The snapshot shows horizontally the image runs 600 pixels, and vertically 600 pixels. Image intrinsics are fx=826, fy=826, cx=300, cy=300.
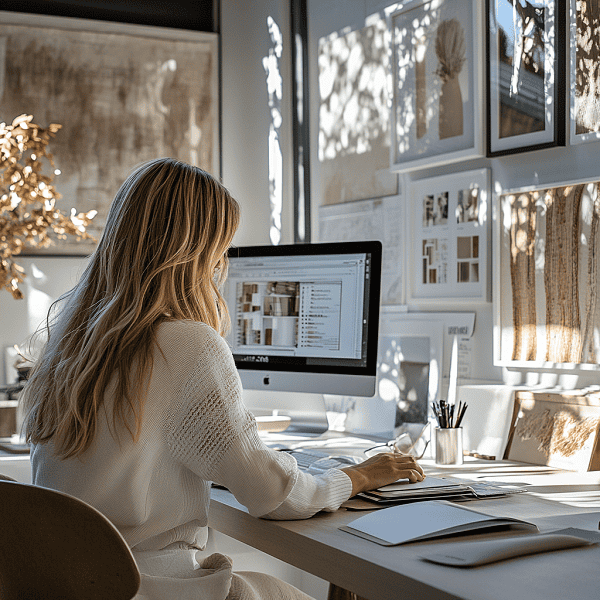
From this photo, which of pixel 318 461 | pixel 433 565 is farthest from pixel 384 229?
pixel 433 565

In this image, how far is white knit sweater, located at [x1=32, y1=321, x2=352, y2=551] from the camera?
130 centimetres

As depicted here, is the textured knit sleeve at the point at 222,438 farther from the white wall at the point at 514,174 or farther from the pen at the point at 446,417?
the white wall at the point at 514,174

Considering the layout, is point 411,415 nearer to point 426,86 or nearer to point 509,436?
point 509,436

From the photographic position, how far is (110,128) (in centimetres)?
319

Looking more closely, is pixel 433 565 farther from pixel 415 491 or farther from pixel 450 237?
pixel 450 237

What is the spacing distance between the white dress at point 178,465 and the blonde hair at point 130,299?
0.03 meters

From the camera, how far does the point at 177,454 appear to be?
4.33 feet

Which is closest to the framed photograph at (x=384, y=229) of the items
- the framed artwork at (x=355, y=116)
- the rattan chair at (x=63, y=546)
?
the framed artwork at (x=355, y=116)

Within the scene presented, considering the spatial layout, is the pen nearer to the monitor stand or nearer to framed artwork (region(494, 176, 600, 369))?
framed artwork (region(494, 176, 600, 369))

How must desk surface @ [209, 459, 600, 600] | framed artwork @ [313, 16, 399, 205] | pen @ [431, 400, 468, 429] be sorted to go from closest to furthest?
desk surface @ [209, 459, 600, 600]
pen @ [431, 400, 468, 429]
framed artwork @ [313, 16, 399, 205]

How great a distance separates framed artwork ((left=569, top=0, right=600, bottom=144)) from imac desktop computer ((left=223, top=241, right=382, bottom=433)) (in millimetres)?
604

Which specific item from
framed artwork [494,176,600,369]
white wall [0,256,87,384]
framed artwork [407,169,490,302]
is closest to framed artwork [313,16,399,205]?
framed artwork [407,169,490,302]

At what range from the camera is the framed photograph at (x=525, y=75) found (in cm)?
197

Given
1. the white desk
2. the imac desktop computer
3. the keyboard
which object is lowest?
the white desk
